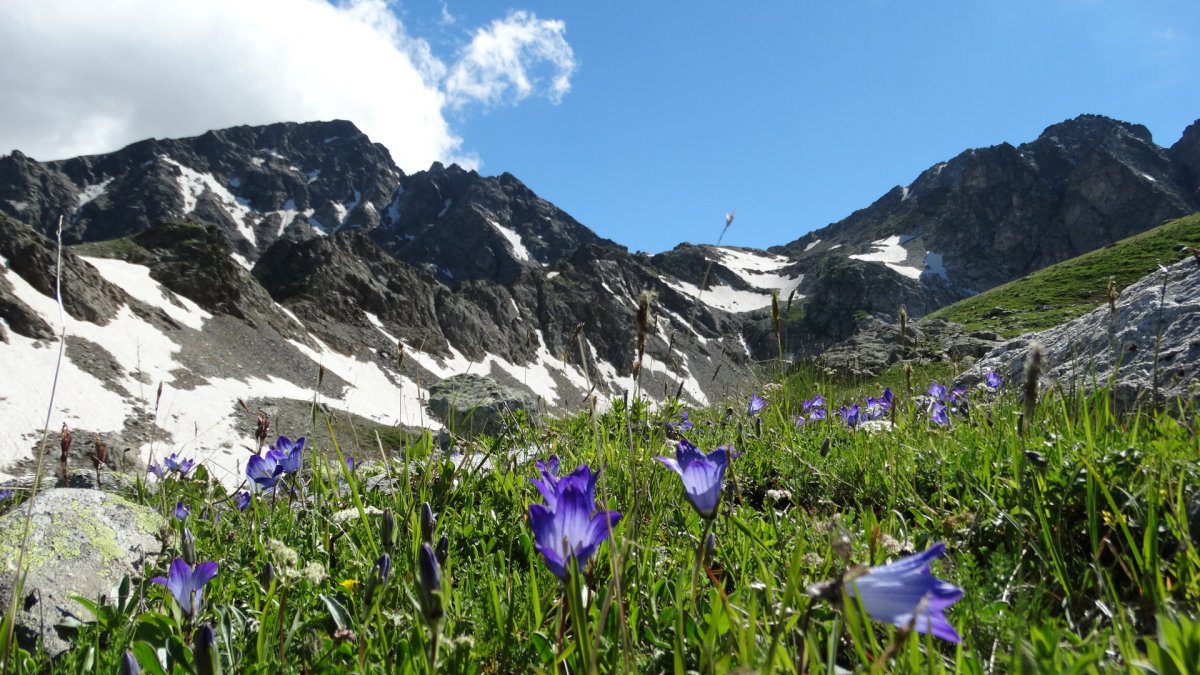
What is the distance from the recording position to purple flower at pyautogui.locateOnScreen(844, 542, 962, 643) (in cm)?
105

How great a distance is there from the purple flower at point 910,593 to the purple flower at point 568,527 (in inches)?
21.9

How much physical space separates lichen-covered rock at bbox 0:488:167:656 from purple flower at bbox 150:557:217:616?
0.62 m

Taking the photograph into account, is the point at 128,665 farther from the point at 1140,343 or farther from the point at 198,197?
the point at 198,197

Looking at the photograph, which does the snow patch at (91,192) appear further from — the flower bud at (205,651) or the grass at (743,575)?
the flower bud at (205,651)

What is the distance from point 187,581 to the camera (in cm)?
212

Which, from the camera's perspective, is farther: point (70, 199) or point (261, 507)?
point (70, 199)

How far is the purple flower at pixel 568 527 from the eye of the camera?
1.42 m

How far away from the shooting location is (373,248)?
381 feet

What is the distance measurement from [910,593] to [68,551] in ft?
11.9

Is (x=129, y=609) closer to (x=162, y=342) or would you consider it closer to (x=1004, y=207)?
(x=162, y=342)

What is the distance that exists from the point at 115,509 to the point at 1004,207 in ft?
718

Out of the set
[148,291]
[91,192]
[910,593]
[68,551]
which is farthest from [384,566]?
[91,192]

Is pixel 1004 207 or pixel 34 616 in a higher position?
pixel 1004 207

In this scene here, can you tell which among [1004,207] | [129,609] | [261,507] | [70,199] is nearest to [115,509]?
[261,507]
